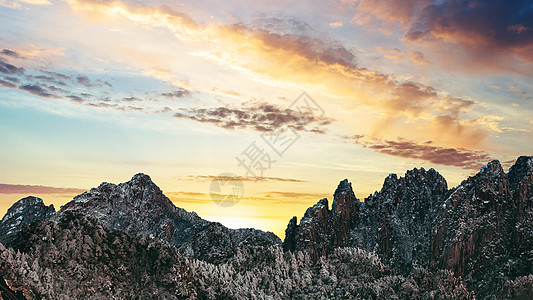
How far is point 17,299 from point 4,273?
46.8ft

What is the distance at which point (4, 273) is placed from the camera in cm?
19962

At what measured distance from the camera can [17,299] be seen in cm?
19562
